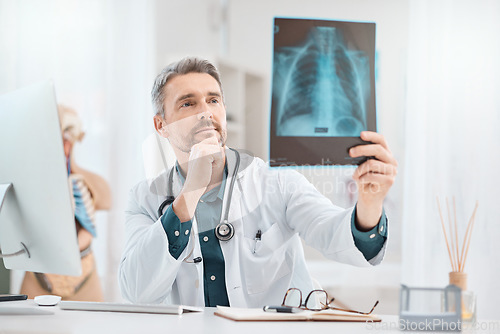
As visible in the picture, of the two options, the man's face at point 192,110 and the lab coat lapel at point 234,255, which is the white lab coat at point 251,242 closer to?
the lab coat lapel at point 234,255

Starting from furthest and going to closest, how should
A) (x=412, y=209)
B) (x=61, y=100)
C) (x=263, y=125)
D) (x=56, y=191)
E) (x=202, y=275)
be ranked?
(x=61, y=100) < (x=412, y=209) < (x=263, y=125) < (x=202, y=275) < (x=56, y=191)

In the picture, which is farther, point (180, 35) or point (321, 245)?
point (180, 35)

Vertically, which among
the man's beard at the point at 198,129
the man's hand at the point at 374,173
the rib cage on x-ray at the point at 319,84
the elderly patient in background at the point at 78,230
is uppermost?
the rib cage on x-ray at the point at 319,84

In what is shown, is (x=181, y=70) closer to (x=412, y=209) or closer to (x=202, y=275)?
(x=202, y=275)

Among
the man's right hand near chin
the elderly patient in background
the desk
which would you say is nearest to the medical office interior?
the elderly patient in background

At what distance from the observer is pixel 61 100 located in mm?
2842

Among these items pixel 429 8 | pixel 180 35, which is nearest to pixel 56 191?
pixel 429 8

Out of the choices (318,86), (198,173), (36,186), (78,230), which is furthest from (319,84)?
(78,230)

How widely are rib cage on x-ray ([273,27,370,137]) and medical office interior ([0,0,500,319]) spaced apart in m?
0.49

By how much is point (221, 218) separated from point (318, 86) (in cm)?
51

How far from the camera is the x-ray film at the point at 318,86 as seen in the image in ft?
4.28

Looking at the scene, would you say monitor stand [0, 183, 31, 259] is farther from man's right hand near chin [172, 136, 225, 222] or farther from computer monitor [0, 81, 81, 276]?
man's right hand near chin [172, 136, 225, 222]

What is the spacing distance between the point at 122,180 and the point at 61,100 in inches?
21.7

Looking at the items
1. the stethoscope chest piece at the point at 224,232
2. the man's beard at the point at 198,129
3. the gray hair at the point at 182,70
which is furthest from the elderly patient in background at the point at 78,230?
the stethoscope chest piece at the point at 224,232
